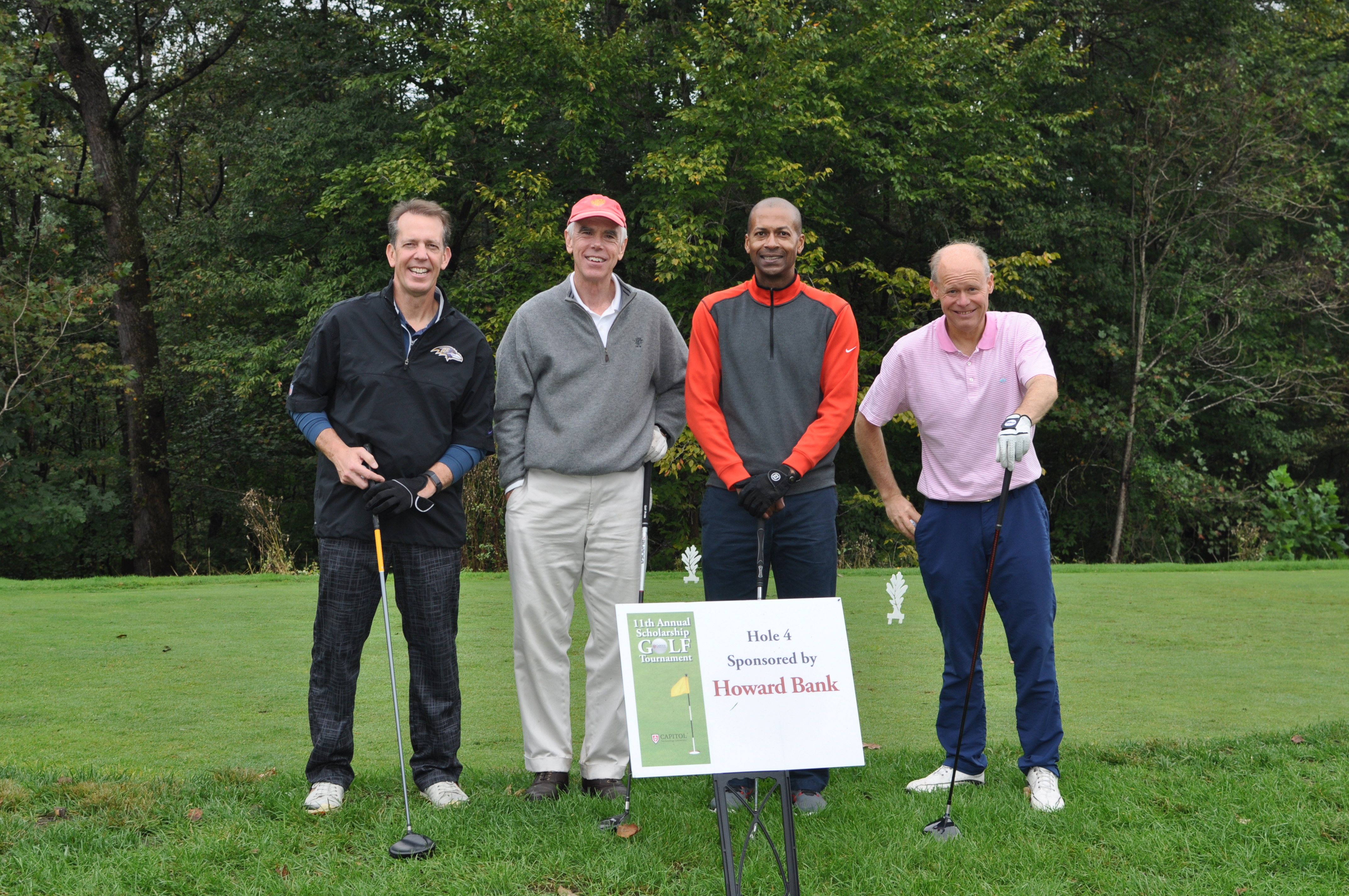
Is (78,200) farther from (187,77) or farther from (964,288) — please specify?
(964,288)

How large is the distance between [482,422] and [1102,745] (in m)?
2.63

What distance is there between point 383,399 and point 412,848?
4.53 ft

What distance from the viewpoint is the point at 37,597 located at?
7922 millimetres

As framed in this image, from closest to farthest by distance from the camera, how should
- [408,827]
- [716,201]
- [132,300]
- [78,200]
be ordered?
[408,827] < [716,201] < [78,200] < [132,300]

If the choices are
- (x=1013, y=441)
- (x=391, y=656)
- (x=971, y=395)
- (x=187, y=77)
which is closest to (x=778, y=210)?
(x=971, y=395)

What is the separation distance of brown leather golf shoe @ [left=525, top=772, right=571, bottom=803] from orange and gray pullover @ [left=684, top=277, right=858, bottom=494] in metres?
1.11

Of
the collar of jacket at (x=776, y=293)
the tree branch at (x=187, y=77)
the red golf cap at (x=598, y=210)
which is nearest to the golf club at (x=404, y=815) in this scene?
the red golf cap at (x=598, y=210)

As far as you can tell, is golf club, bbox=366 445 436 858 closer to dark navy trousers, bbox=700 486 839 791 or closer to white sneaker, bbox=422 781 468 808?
white sneaker, bbox=422 781 468 808

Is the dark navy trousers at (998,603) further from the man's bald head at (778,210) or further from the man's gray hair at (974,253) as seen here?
the man's bald head at (778,210)

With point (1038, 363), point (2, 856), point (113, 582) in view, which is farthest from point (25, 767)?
point (113, 582)

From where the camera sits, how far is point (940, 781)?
3.72 metres

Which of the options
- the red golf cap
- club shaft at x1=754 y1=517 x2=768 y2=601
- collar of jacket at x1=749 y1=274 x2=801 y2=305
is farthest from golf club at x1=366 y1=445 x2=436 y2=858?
collar of jacket at x1=749 y1=274 x2=801 y2=305

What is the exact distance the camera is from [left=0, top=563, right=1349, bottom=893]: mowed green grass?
9.77ft

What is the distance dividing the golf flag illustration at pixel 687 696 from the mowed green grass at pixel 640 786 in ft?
1.53
